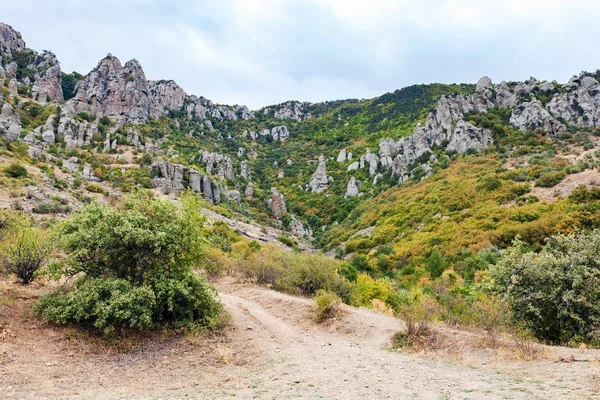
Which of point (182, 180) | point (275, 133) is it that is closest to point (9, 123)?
point (182, 180)

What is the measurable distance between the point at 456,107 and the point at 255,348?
222ft

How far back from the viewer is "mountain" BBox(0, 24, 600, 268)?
3497cm

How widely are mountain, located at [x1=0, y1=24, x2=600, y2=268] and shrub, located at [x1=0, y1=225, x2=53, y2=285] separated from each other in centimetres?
1183

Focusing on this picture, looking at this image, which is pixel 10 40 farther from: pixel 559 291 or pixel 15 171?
pixel 559 291

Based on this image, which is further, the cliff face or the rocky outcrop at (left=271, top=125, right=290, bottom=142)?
the rocky outcrop at (left=271, top=125, right=290, bottom=142)

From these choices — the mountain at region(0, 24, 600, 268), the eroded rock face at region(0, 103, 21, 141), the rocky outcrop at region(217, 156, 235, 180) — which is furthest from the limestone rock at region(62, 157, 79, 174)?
the rocky outcrop at region(217, 156, 235, 180)

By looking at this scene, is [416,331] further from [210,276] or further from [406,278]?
[406,278]

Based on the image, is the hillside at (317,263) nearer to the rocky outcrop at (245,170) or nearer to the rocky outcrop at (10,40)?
the rocky outcrop at (245,170)

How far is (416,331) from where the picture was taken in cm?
1169

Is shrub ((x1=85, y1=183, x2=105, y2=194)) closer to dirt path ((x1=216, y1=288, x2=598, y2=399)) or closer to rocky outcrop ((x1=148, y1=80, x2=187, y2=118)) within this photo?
dirt path ((x1=216, y1=288, x2=598, y2=399))

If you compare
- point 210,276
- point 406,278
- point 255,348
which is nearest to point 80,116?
point 210,276

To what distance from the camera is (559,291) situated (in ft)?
35.1

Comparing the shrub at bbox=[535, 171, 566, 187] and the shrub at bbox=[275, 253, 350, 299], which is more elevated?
the shrub at bbox=[535, 171, 566, 187]

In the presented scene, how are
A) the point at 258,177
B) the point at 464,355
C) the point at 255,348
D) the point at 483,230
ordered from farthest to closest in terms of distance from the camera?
the point at 258,177 < the point at 483,230 < the point at 255,348 < the point at 464,355
